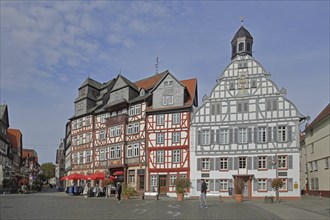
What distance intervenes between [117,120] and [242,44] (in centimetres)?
1809

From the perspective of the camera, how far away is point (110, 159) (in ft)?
173

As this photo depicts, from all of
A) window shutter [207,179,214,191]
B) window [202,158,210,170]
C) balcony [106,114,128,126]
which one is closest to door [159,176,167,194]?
window [202,158,210,170]

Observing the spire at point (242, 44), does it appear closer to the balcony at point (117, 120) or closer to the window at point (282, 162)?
the window at point (282, 162)

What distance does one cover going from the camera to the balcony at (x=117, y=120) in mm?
51328

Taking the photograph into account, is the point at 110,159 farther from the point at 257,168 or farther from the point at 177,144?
the point at 257,168

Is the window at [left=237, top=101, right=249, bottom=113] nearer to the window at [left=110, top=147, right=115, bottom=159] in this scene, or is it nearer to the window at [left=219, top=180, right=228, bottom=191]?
the window at [left=219, top=180, right=228, bottom=191]

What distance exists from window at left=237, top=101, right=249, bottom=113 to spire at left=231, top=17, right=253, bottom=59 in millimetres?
6052

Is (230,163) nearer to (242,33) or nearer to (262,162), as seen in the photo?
(262,162)

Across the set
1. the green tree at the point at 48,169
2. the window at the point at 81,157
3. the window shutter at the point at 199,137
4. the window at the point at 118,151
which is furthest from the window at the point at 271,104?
the green tree at the point at 48,169

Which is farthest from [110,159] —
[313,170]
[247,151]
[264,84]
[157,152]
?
[313,170]

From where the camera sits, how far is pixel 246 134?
144 ft

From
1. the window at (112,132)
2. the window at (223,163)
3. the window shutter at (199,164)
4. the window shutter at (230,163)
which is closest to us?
the window shutter at (230,163)

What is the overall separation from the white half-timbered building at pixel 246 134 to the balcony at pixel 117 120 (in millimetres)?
9541

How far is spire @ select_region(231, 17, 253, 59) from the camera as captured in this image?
46938mm
